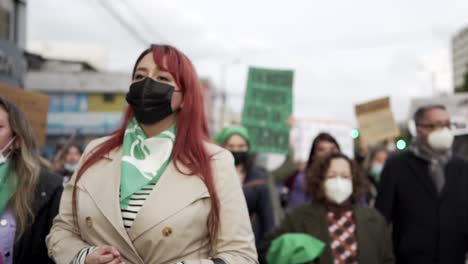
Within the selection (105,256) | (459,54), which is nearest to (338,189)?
(105,256)

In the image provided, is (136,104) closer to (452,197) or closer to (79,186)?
(79,186)

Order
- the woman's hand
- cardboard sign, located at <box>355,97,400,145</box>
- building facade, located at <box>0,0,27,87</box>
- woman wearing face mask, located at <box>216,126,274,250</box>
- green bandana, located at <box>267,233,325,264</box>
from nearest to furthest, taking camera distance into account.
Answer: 1. the woman's hand
2. green bandana, located at <box>267,233,325,264</box>
3. woman wearing face mask, located at <box>216,126,274,250</box>
4. building facade, located at <box>0,0,27,87</box>
5. cardboard sign, located at <box>355,97,400,145</box>

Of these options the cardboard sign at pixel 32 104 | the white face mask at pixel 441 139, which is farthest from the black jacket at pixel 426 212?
the cardboard sign at pixel 32 104

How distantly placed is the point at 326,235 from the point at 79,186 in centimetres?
189

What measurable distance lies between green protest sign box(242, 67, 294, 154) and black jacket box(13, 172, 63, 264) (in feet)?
16.2

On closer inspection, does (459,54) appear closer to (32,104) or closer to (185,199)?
(32,104)

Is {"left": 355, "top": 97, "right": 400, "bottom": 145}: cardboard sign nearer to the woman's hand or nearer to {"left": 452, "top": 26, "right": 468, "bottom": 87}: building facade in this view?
the woman's hand

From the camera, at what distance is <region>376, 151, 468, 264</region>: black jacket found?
4406mm

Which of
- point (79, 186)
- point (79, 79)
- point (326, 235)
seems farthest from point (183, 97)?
point (79, 79)

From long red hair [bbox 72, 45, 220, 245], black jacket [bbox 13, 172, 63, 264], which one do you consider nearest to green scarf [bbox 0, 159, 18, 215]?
black jacket [bbox 13, 172, 63, 264]

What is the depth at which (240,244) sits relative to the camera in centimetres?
228

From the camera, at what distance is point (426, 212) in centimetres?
444

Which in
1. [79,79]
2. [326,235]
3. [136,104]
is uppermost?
[79,79]

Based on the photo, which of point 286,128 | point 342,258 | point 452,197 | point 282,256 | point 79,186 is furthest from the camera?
point 286,128
